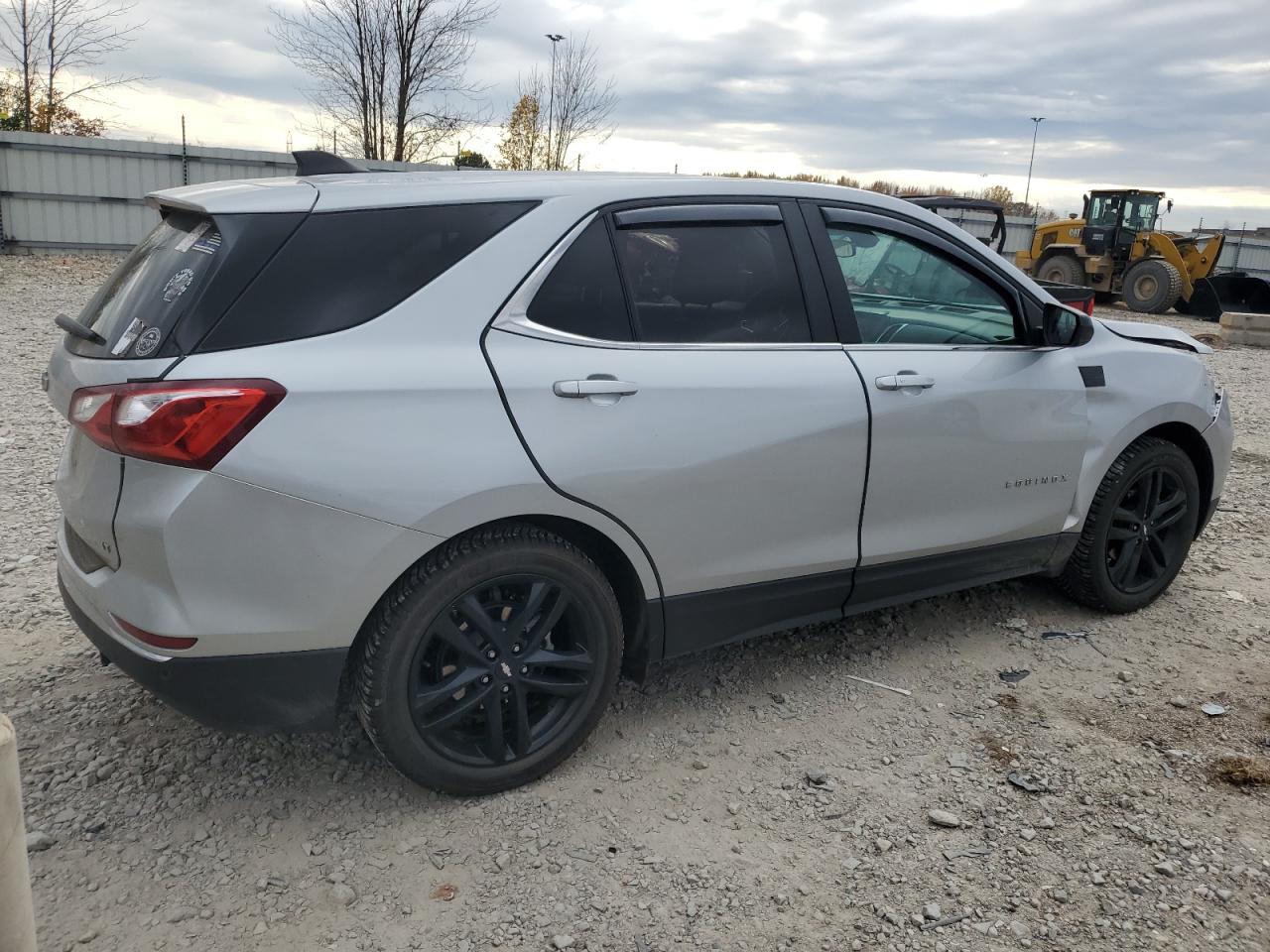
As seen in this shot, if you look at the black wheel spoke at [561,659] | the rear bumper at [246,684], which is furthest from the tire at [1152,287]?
the rear bumper at [246,684]

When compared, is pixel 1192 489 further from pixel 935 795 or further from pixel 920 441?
pixel 935 795

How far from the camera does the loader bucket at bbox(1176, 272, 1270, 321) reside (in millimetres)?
21266

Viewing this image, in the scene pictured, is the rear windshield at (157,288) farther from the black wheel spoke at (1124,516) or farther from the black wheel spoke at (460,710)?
the black wheel spoke at (1124,516)

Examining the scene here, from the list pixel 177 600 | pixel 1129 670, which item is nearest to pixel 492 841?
pixel 177 600

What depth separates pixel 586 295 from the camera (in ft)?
9.69

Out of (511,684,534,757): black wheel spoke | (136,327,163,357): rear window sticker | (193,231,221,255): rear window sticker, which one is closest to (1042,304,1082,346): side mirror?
(511,684,534,757): black wheel spoke

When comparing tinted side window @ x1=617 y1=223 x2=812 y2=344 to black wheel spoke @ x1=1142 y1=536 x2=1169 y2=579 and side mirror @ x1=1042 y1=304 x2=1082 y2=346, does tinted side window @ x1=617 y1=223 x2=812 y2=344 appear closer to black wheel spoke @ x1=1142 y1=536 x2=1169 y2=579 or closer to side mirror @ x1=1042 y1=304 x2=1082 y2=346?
side mirror @ x1=1042 y1=304 x2=1082 y2=346

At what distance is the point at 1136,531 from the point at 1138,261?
19.7 m

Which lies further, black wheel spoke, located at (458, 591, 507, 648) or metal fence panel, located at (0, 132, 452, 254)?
metal fence panel, located at (0, 132, 452, 254)

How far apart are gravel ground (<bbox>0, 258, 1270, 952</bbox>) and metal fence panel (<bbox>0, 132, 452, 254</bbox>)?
1731 centimetres

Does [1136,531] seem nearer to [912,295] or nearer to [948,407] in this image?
[948,407]

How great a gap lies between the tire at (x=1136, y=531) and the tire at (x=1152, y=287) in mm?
18578

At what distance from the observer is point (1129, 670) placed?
3.97 m

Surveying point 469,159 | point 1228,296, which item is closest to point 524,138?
point 469,159
